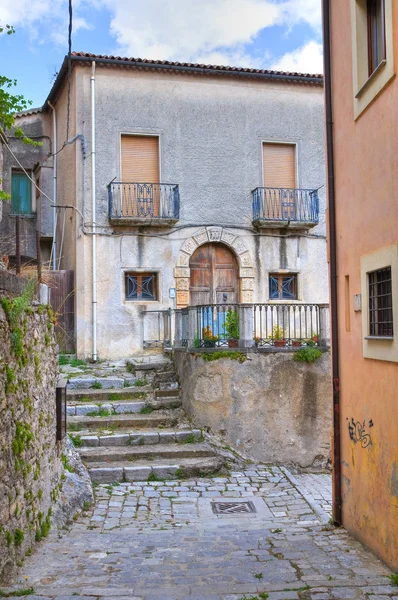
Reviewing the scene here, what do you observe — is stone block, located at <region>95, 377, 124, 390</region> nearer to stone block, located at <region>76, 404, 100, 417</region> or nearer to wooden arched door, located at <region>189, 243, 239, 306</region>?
stone block, located at <region>76, 404, 100, 417</region>

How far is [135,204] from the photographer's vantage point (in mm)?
15312

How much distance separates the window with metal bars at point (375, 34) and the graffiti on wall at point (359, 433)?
379 centimetres

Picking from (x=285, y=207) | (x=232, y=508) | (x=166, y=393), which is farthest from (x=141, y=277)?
(x=232, y=508)

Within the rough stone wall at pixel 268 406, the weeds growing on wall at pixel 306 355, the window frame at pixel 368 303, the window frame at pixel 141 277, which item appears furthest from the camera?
the window frame at pixel 141 277

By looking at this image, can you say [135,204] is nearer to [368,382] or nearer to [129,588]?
[368,382]

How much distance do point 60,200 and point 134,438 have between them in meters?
8.87

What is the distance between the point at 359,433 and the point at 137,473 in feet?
13.1

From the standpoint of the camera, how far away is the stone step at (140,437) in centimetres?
1017

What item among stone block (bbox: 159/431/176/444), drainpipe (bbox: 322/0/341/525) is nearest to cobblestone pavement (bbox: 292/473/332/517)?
drainpipe (bbox: 322/0/341/525)

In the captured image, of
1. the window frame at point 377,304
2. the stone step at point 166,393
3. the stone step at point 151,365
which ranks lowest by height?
the stone step at point 166,393

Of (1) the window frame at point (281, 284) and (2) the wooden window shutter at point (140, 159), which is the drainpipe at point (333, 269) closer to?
(2) the wooden window shutter at point (140, 159)

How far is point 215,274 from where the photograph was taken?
53.8 feet

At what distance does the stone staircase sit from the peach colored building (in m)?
3.21

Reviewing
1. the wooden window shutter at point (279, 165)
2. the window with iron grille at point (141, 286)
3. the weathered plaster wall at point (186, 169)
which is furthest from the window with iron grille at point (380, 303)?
the wooden window shutter at point (279, 165)
